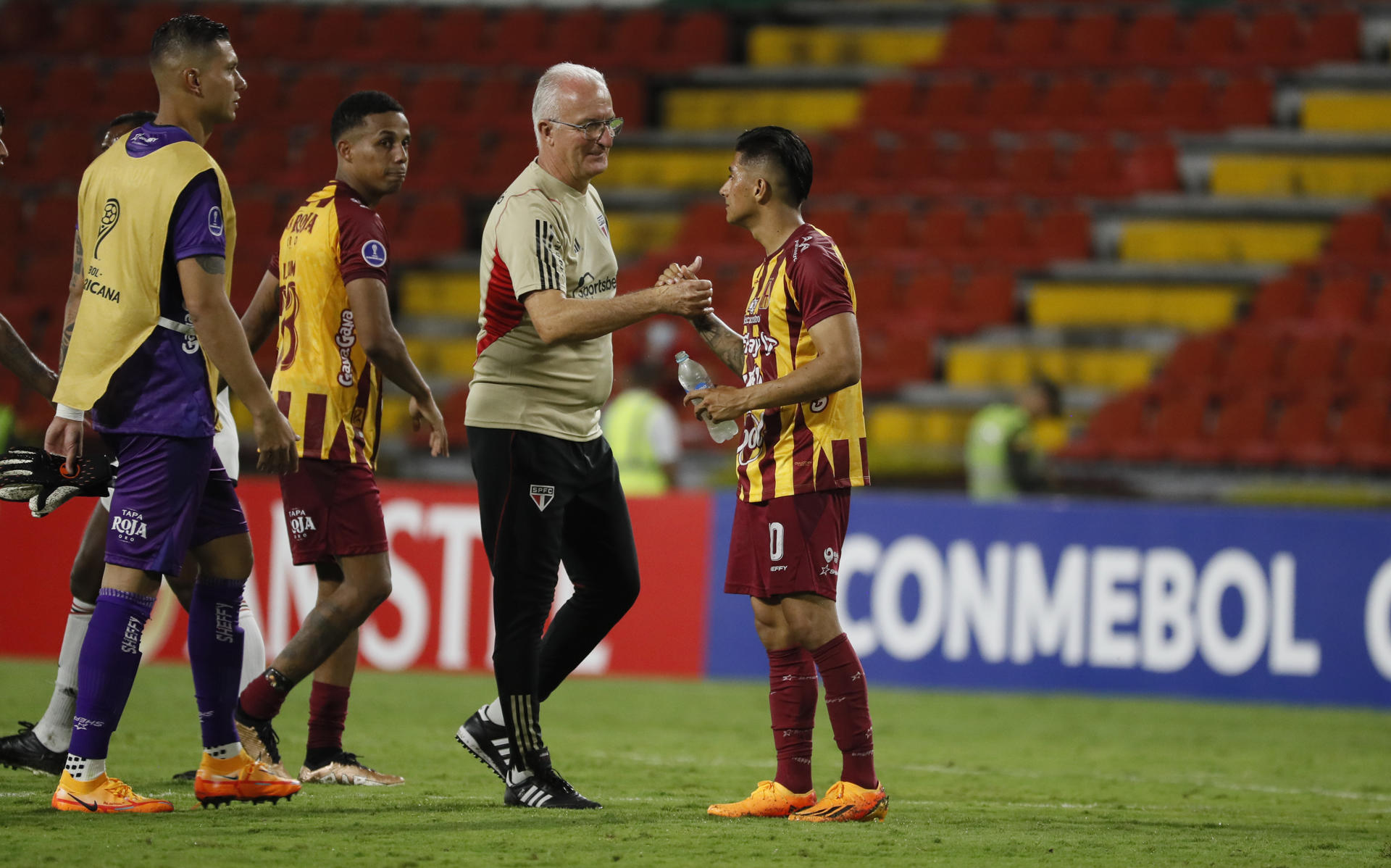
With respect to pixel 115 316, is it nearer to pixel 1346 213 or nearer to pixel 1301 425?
pixel 1301 425

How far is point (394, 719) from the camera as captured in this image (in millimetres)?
8156

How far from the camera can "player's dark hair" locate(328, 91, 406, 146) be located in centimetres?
578

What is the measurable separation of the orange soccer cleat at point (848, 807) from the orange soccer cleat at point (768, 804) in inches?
2.0

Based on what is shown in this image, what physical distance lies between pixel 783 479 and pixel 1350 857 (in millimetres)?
1975

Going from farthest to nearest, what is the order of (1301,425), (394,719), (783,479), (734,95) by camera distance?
(734,95) < (1301,425) < (394,719) < (783,479)

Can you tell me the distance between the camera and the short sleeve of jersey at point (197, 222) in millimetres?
4645

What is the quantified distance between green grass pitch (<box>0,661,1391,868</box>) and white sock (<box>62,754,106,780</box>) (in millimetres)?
118

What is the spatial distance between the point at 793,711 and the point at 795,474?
2.42 ft

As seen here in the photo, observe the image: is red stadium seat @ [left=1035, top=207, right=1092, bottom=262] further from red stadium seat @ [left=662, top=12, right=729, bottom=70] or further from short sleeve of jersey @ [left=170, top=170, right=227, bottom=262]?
short sleeve of jersey @ [left=170, top=170, right=227, bottom=262]

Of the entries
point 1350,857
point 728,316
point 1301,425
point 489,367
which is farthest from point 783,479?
point 728,316

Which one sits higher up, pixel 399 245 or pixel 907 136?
pixel 907 136

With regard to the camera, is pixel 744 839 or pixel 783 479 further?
pixel 783 479

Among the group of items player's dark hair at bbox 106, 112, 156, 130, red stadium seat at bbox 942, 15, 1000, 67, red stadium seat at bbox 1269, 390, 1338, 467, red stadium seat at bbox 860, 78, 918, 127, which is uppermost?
red stadium seat at bbox 942, 15, 1000, 67

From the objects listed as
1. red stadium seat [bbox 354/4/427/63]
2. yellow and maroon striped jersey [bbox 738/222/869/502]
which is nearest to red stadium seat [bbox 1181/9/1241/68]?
red stadium seat [bbox 354/4/427/63]
